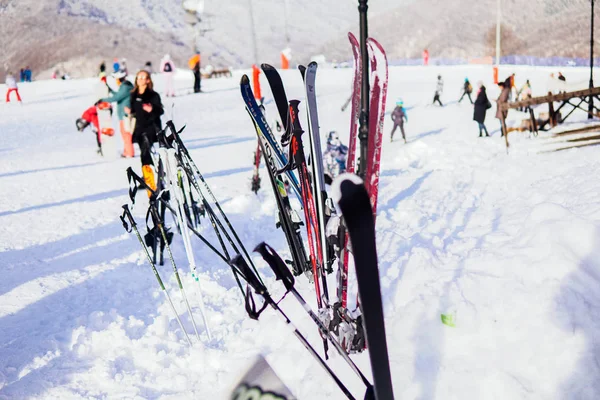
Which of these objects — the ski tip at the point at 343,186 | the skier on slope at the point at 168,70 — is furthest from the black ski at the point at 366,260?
the skier on slope at the point at 168,70

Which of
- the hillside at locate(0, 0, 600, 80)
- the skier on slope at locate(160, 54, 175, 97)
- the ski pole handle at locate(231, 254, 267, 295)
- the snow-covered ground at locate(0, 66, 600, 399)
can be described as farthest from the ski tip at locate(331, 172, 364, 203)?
the hillside at locate(0, 0, 600, 80)

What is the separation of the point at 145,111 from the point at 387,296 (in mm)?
4279

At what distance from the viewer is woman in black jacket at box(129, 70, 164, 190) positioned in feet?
21.2

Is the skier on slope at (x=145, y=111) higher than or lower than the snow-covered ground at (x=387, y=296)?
higher

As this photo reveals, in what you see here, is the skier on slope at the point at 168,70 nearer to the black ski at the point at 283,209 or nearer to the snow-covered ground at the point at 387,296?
the snow-covered ground at the point at 387,296

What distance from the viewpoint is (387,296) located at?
3.92 metres

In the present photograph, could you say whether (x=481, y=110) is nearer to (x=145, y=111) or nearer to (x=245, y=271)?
(x=145, y=111)

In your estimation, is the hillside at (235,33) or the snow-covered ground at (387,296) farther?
the hillside at (235,33)

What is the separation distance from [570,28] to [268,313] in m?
82.6

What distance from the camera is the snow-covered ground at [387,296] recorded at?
282 cm

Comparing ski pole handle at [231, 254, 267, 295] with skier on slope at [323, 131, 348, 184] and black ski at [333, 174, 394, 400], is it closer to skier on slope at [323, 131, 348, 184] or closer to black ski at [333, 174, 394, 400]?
black ski at [333, 174, 394, 400]

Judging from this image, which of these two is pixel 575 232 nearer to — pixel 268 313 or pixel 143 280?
pixel 268 313

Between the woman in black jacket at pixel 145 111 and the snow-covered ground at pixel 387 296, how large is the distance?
1.17 meters

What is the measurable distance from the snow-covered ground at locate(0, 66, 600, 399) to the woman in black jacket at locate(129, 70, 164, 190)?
1.17 metres
